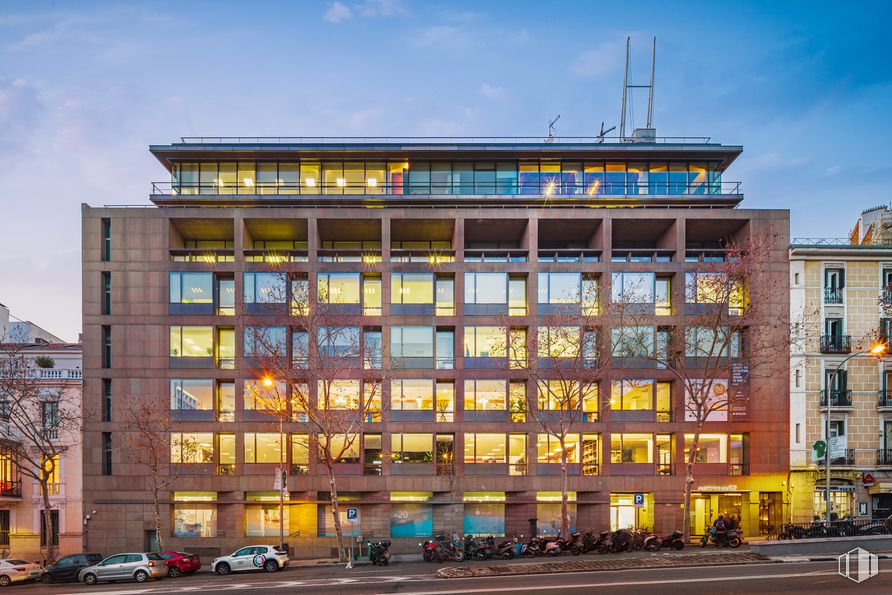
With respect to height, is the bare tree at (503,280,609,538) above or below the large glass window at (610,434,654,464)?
above

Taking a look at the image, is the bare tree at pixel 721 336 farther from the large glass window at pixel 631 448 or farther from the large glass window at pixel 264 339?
the large glass window at pixel 264 339

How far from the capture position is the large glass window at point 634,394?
38.8m

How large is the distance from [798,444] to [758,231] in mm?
14158

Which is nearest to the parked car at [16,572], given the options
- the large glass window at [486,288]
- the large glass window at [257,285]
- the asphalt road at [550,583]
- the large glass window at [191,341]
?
the asphalt road at [550,583]

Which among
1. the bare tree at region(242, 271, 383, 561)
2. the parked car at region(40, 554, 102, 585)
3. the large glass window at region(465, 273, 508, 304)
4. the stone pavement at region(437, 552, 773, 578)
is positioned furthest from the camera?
the large glass window at region(465, 273, 508, 304)

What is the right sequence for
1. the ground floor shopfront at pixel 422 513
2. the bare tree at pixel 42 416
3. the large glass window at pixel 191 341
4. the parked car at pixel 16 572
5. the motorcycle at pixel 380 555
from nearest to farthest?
the parked car at pixel 16 572 < the motorcycle at pixel 380 555 < the bare tree at pixel 42 416 < the ground floor shopfront at pixel 422 513 < the large glass window at pixel 191 341

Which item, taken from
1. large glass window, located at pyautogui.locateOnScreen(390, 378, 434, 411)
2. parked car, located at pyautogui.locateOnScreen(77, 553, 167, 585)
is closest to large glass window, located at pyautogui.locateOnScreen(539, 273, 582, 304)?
large glass window, located at pyautogui.locateOnScreen(390, 378, 434, 411)

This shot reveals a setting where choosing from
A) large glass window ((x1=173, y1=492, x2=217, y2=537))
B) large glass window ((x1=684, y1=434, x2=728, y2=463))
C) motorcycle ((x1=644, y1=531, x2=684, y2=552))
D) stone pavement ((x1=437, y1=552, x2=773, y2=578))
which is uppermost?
large glass window ((x1=684, y1=434, x2=728, y2=463))

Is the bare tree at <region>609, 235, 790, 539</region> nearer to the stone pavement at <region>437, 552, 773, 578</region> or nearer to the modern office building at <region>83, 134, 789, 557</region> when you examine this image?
the modern office building at <region>83, 134, 789, 557</region>

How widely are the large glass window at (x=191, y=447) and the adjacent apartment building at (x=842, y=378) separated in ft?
124

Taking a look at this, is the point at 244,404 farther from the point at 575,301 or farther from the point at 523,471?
the point at 575,301

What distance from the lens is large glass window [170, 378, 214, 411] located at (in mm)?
38688

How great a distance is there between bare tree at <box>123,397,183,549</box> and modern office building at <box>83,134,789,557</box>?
0.37 m

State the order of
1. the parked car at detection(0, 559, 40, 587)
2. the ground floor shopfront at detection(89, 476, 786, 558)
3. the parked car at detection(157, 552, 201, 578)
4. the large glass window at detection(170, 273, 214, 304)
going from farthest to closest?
the large glass window at detection(170, 273, 214, 304) → the ground floor shopfront at detection(89, 476, 786, 558) → the parked car at detection(157, 552, 201, 578) → the parked car at detection(0, 559, 40, 587)
